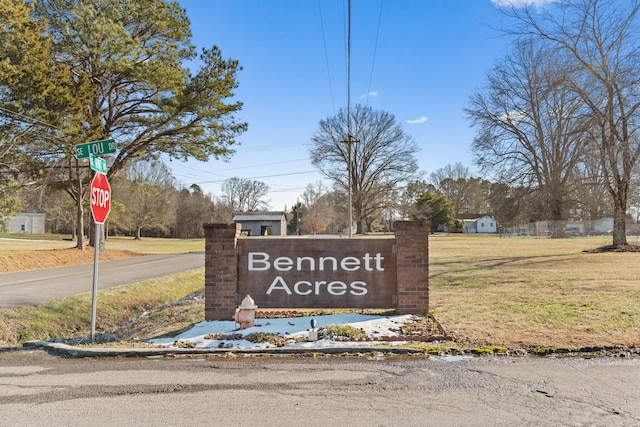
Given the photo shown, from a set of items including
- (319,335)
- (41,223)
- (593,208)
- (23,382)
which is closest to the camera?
(23,382)

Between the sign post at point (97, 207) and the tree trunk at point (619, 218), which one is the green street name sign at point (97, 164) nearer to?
the sign post at point (97, 207)

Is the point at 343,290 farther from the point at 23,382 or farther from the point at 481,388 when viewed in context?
the point at 23,382

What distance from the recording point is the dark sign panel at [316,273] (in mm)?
7299

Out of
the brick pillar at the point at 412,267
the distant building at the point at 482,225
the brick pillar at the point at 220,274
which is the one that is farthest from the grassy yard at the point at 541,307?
the distant building at the point at 482,225

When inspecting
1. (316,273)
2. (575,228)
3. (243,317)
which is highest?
(575,228)

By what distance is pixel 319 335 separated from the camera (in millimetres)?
6160

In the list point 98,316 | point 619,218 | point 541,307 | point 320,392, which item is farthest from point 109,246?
point 320,392

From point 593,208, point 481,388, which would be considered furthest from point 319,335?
point 593,208

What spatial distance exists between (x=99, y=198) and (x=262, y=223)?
5767 centimetres

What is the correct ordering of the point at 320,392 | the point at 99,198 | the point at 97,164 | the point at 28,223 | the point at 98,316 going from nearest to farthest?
the point at 320,392 → the point at 97,164 → the point at 99,198 → the point at 98,316 → the point at 28,223

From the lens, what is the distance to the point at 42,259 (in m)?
20.0

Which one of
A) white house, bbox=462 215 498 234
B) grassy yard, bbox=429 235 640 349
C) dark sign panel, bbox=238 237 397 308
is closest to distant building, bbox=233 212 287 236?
white house, bbox=462 215 498 234

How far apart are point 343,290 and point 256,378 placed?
9.84ft

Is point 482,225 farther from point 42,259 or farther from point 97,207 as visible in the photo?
point 97,207
